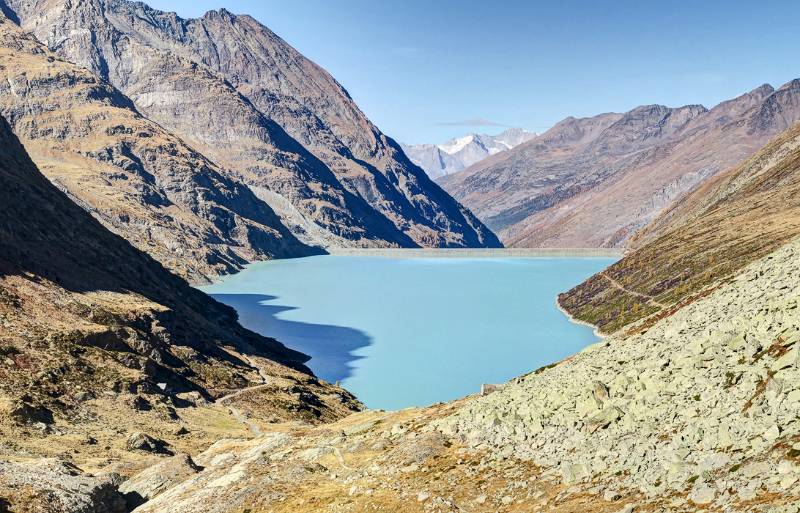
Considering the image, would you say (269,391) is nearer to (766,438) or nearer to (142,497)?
Answer: (142,497)

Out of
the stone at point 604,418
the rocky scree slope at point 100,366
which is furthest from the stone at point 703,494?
the rocky scree slope at point 100,366

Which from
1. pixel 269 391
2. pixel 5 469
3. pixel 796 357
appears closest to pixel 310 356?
pixel 269 391

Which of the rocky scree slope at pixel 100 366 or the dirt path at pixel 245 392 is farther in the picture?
the dirt path at pixel 245 392

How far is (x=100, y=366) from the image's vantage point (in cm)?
9725

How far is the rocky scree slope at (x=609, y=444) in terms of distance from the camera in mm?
28406

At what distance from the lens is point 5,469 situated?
47500 mm

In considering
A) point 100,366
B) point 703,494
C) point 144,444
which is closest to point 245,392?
point 100,366

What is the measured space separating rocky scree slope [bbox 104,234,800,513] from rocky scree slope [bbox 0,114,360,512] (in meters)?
13.9

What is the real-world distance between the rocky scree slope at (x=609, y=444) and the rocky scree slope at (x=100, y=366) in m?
13.9

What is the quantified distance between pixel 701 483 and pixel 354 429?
37.5 metres

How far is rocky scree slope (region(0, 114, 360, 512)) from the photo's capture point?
6588cm

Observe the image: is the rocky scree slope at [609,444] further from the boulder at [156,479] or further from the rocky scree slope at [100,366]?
the rocky scree slope at [100,366]

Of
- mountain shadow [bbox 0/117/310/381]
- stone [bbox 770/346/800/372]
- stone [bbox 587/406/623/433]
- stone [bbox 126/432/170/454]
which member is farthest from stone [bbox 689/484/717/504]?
mountain shadow [bbox 0/117/310/381]

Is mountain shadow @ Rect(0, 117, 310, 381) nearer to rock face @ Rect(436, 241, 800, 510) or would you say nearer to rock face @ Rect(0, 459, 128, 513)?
rock face @ Rect(0, 459, 128, 513)
